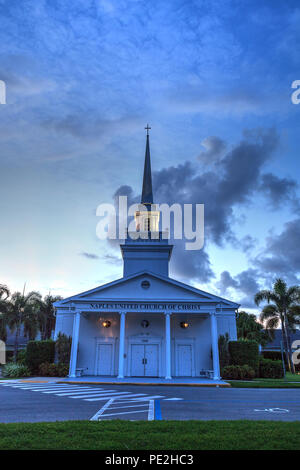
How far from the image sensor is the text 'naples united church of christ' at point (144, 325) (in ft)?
79.7

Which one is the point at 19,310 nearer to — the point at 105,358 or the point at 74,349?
the point at 105,358

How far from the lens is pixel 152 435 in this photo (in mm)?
6207

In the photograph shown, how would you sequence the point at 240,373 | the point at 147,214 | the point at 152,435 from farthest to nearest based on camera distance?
the point at 147,214
the point at 240,373
the point at 152,435

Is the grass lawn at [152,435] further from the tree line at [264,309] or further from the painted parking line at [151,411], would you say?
the tree line at [264,309]

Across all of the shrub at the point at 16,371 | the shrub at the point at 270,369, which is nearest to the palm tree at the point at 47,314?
the shrub at the point at 16,371

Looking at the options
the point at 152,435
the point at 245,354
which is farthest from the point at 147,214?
the point at 152,435

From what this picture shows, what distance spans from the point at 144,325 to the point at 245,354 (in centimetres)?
756

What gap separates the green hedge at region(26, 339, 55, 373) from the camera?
24500mm

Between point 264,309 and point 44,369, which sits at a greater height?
point 264,309

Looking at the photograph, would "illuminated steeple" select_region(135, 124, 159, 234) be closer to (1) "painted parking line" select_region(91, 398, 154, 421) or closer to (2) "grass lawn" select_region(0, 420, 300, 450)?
(1) "painted parking line" select_region(91, 398, 154, 421)

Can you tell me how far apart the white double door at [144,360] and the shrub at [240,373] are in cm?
531

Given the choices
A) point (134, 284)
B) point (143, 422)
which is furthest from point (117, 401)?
point (134, 284)
